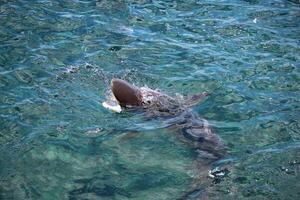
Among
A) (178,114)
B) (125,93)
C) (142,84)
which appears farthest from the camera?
(142,84)

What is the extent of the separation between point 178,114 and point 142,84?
1.48m

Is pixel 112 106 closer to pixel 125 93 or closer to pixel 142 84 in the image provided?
pixel 125 93

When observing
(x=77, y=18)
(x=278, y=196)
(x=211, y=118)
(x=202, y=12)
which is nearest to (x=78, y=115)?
(x=211, y=118)

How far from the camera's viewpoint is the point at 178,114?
779cm

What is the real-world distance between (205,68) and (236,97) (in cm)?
126

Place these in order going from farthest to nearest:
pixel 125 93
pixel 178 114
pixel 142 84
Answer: pixel 142 84, pixel 178 114, pixel 125 93

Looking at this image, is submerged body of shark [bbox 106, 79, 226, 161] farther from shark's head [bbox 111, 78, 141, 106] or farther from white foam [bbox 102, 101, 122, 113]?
white foam [bbox 102, 101, 122, 113]

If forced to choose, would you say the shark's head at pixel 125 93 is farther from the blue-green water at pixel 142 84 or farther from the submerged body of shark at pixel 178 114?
the blue-green water at pixel 142 84

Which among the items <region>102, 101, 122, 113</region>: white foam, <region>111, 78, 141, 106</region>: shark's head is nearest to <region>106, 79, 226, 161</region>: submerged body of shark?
<region>111, 78, 141, 106</region>: shark's head

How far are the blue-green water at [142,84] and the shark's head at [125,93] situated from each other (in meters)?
0.29

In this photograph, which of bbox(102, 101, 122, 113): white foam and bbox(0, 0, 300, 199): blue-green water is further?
bbox(102, 101, 122, 113): white foam

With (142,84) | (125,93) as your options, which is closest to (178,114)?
(125,93)

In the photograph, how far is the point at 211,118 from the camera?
796cm

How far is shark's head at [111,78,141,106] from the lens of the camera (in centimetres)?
719
